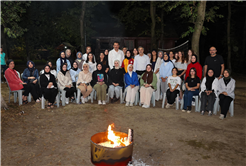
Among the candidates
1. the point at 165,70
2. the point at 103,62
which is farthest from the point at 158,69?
the point at 103,62

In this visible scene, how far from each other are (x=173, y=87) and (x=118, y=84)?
198cm

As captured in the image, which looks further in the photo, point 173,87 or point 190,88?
point 173,87

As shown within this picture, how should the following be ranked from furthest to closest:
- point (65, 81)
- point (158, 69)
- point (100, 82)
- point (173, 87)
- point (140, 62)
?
point (158, 69)
point (140, 62)
point (100, 82)
point (65, 81)
point (173, 87)

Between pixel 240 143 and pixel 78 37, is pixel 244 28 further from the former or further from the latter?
pixel 240 143

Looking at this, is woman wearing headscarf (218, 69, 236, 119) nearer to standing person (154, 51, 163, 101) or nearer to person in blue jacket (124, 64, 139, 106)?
standing person (154, 51, 163, 101)

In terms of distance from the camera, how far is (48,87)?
6.81 metres

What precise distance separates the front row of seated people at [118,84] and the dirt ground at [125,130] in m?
0.44

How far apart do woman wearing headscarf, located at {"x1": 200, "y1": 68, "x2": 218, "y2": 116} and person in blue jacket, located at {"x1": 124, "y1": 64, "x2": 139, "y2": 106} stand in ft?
7.29

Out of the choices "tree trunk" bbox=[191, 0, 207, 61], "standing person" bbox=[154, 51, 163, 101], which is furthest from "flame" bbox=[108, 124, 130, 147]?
"tree trunk" bbox=[191, 0, 207, 61]

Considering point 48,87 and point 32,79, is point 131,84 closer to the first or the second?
point 48,87

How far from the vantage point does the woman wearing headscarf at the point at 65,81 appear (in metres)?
7.16

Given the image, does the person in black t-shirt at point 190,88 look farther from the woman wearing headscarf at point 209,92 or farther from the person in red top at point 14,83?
the person in red top at point 14,83

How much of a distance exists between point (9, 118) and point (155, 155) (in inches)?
166

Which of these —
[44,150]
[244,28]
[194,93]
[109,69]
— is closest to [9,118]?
[44,150]
